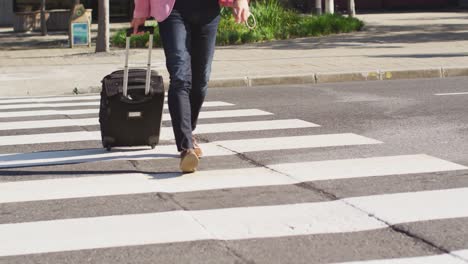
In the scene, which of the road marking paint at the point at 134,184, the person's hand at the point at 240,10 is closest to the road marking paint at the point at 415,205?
the road marking paint at the point at 134,184

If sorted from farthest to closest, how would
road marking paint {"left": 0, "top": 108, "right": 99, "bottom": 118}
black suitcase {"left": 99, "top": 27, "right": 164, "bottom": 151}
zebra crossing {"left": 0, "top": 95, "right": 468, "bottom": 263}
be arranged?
road marking paint {"left": 0, "top": 108, "right": 99, "bottom": 118}, black suitcase {"left": 99, "top": 27, "right": 164, "bottom": 151}, zebra crossing {"left": 0, "top": 95, "right": 468, "bottom": 263}

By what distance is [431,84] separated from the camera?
48.6 feet

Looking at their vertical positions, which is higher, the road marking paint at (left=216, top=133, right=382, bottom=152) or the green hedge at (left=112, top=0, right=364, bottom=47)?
the green hedge at (left=112, top=0, right=364, bottom=47)

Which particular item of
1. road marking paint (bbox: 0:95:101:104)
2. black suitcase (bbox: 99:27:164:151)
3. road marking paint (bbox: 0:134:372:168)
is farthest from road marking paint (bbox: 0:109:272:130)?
road marking paint (bbox: 0:95:101:104)

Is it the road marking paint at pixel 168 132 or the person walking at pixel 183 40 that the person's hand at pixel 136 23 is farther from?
the road marking paint at pixel 168 132

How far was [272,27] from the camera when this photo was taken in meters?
24.7

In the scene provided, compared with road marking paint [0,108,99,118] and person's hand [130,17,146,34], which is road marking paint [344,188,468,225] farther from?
road marking paint [0,108,99,118]

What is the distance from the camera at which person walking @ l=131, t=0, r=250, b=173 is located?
293 inches

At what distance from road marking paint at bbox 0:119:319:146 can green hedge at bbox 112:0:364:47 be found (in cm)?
1216

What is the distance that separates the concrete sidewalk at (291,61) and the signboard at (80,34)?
0.91 metres

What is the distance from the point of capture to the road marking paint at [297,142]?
28.7 feet

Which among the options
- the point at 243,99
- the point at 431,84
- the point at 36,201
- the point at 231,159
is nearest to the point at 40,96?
the point at 243,99

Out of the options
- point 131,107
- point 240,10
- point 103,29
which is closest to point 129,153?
point 131,107

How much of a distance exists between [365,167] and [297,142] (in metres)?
1.42
